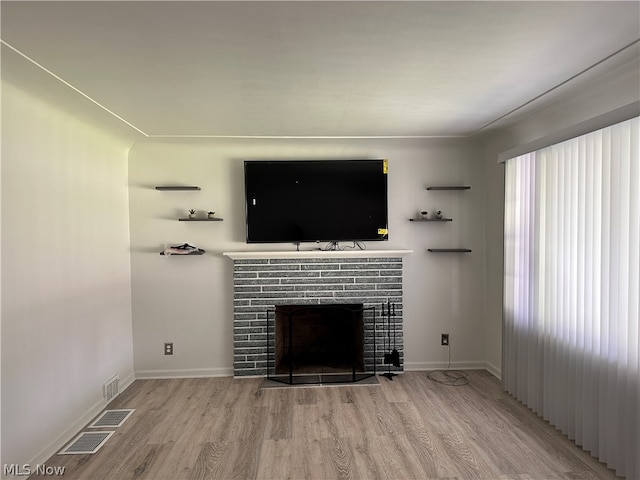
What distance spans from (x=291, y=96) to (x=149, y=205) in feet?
6.91

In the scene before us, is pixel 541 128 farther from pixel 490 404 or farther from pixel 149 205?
pixel 149 205

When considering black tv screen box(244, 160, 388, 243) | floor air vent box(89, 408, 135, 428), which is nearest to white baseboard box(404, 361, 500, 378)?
black tv screen box(244, 160, 388, 243)

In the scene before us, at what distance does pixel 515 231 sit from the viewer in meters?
3.07

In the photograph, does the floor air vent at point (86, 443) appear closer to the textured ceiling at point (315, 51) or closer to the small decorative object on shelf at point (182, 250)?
the small decorative object on shelf at point (182, 250)

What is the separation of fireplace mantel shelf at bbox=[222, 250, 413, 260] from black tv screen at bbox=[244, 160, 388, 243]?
→ 13cm

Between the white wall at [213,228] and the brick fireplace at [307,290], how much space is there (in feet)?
0.48

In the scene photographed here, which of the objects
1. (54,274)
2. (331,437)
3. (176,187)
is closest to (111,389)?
(54,274)

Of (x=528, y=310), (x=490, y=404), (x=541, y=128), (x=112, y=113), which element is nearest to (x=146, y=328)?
(x=112, y=113)

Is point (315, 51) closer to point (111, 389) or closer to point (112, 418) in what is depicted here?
point (112, 418)

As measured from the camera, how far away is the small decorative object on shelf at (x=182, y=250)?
3.52 meters

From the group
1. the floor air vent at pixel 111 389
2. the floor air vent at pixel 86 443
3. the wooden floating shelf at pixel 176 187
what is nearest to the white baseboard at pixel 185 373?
the floor air vent at pixel 111 389

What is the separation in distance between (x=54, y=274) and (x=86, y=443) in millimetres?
1196

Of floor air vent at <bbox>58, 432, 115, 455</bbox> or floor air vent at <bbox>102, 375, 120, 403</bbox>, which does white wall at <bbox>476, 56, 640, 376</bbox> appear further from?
floor air vent at <bbox>102, 375, 120, 403</bbox>

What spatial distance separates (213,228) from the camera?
3.71 meters
